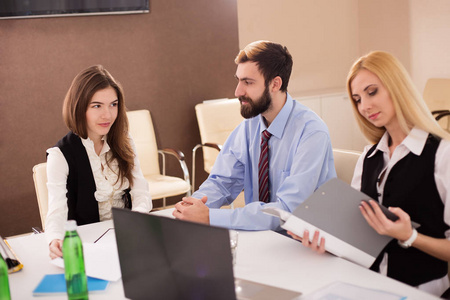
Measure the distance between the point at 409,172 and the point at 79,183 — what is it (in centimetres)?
147

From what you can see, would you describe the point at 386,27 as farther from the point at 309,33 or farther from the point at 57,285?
the point at 57,285

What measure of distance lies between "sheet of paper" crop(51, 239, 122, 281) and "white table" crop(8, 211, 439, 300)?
0.13 ft

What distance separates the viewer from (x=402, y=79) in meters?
1.89

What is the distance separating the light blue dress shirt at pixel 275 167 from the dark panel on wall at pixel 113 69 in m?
2.38

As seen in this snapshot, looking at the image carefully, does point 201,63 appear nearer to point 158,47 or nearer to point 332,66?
point 158,47

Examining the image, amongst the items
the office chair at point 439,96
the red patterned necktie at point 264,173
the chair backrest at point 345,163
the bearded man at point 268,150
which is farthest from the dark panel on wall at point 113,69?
the chair backrest at point 345,163

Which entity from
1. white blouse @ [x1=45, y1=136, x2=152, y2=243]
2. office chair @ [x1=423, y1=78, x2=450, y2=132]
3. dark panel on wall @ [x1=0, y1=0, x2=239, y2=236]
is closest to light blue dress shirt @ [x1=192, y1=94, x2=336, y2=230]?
white blouse @ [x1=45, y1=136, x2=152, y2=243]

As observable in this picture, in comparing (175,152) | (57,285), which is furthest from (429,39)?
(57,285)

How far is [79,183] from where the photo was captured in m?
2.52

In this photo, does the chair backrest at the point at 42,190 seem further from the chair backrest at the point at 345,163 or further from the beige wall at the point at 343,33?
the beige wall at the point at 343,33

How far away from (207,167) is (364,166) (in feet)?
9.72

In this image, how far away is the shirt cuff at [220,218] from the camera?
7.11 feet

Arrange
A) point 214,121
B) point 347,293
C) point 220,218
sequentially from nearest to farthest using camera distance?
point 347,293, point 220,218, point 214,121

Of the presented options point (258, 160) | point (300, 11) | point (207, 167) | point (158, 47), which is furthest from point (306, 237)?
point (300, 11)
